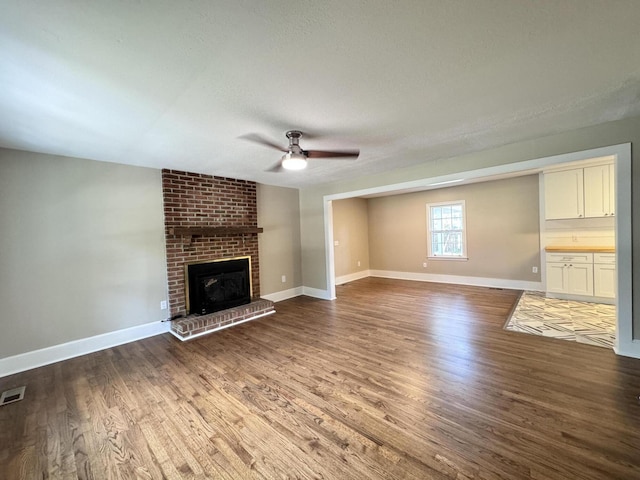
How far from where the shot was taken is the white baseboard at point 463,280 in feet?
18.0

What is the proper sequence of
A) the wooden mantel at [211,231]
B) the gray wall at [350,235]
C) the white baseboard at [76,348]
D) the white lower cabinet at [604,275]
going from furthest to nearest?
the gray wall at [350,235] → the white lower cabinet at [604,275] → the wooden mantel at [211,231] → the white baseboard at [76,348]

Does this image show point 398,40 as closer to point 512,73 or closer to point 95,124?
point 512,73

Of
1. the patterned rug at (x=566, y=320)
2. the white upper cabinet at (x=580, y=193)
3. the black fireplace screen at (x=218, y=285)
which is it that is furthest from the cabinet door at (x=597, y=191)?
the black fireplace screen at (x=218, y=285)

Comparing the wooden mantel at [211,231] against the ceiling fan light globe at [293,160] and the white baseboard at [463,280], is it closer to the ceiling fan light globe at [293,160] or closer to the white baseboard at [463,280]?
the ceiling fan light globe at [293,160]

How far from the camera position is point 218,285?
439 centimetres

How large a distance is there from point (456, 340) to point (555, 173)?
404cm

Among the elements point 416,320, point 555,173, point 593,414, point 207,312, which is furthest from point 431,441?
point 555,173

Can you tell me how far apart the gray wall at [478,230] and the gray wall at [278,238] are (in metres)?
2.97

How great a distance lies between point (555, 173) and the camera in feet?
15.9

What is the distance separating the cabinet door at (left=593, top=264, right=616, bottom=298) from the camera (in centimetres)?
425

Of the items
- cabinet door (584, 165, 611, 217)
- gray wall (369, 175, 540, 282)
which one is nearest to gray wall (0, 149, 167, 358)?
gray wall (369, 175, 540, 282)

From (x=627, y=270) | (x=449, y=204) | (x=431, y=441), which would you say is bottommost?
(x=431, y=441)

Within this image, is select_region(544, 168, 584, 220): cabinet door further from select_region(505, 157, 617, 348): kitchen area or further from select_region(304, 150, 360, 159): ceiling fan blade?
select_region(304, 150, 360, 159): ceiling fan blade

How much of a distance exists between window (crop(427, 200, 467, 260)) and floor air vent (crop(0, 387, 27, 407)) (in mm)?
7305
